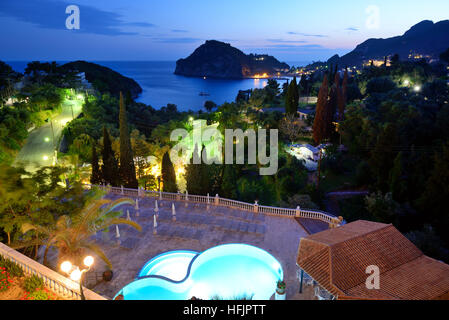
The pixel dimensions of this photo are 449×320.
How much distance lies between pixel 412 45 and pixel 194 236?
201 m

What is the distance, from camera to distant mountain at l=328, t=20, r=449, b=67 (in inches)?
6112

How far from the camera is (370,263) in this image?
10.7 m

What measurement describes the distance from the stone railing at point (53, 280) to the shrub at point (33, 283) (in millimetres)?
121

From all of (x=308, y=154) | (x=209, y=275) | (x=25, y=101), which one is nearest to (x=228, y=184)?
(x=209, y=275)

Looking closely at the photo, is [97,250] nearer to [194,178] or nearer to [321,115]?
[194,178]

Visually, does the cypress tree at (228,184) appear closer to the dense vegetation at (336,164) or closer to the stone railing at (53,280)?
the dense vegetation at (336,164)

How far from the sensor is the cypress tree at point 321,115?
3622 centimetres

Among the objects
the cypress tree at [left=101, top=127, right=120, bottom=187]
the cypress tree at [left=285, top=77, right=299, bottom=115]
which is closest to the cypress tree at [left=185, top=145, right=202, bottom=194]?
the cypress tree at [left=101, top=127, right=120, bottom=187]

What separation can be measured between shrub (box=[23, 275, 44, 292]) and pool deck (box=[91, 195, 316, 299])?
246 centimetres

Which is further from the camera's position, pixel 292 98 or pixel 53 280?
pixel 292 98

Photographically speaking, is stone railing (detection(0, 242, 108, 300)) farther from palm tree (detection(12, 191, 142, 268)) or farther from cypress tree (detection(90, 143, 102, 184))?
cypress tree (detection(90, 143, 102, 184))

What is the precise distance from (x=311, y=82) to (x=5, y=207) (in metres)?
77.4
